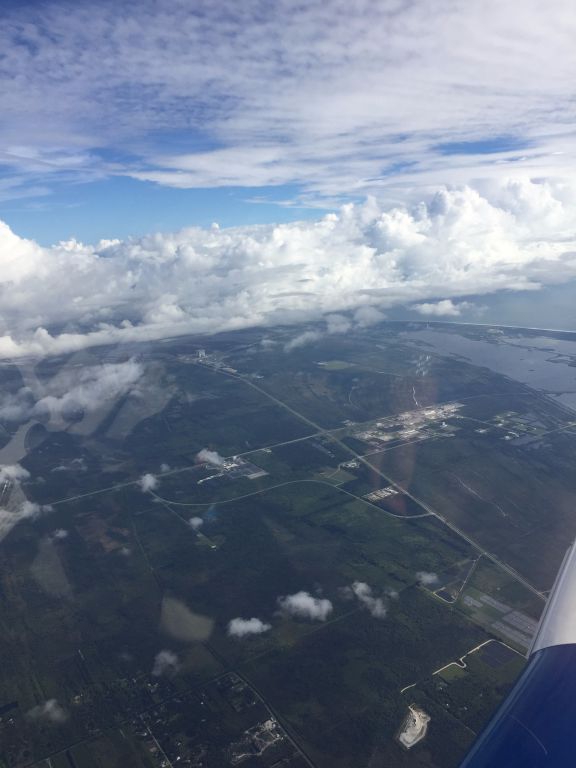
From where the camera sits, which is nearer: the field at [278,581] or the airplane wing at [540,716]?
the airplane wing at [540,716]

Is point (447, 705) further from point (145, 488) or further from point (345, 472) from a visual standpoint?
point (145, 488)

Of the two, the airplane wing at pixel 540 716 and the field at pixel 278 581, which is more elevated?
the airplane wing at pixel 540 716

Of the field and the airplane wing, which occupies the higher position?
the airplane wing

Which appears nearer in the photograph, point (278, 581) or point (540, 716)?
point (540, 716)

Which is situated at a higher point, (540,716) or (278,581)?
(540,716)

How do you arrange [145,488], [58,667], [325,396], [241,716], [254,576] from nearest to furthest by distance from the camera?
[241,716] → [58,667] → [254,576] → [145,488] → [325,396]

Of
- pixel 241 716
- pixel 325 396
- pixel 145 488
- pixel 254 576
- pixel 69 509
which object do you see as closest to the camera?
pixel 241 716

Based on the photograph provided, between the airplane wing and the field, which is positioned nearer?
the airplane wing

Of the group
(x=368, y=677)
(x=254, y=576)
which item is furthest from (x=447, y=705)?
(x=254, y=576)
